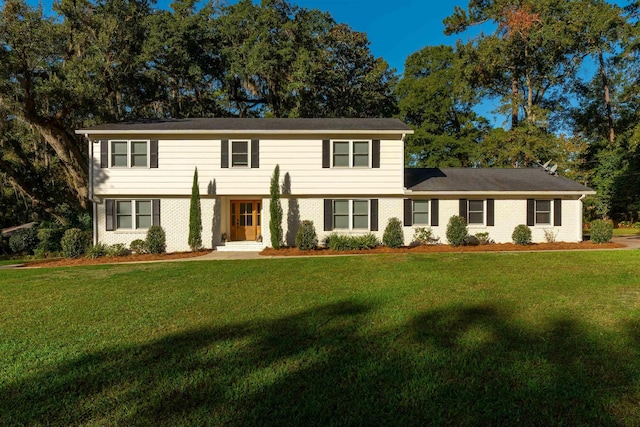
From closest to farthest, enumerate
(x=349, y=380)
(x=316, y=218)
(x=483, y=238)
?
(x=349, y=380) < (x=483, y=238) < (x=316, y=218)

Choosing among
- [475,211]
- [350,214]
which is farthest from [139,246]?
[475,211]

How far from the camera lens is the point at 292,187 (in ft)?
43.5

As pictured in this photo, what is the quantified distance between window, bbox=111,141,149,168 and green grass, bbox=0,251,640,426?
25.2 feet

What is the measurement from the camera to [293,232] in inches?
530

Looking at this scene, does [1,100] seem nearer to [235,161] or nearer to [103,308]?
[235,161]

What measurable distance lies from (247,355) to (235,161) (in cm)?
1098

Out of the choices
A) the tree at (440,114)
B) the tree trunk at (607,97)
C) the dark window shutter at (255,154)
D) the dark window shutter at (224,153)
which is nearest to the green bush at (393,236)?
the dark window shutter at (255,154)

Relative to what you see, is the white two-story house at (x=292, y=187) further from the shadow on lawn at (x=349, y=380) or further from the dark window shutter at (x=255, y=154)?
the shadow on lawn at (x=349, y=380)

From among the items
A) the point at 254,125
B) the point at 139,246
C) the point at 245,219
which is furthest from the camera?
the point at 245,219

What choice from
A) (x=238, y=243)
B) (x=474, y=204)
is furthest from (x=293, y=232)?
(x=474, y=204)

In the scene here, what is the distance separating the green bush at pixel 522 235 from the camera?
12977mm

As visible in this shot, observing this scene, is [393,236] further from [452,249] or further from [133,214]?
[133,214]

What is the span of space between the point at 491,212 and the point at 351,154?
6.47 meters

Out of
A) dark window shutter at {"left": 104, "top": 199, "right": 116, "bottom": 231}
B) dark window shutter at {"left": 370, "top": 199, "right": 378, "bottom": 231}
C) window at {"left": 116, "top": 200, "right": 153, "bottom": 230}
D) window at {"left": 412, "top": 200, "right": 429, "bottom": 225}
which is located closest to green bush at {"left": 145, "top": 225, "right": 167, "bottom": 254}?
window at {"left": 116, "top": 200, "right": 153, "bottom": 230}
